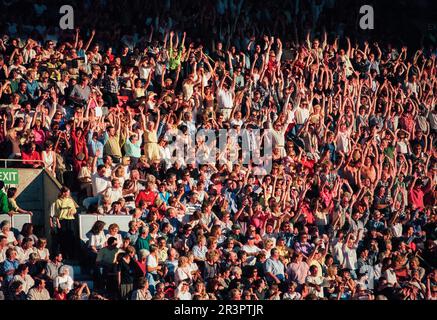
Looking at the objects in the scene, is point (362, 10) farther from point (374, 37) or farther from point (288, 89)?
point (288, 89)

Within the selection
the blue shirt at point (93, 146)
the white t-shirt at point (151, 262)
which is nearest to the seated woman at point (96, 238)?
the white t-shirt at point (151, 262)

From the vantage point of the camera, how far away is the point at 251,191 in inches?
830

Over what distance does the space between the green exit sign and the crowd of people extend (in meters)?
0.29

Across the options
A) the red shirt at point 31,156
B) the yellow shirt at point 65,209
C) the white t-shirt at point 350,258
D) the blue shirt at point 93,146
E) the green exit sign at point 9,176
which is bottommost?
the white t-shirt at point 350,258

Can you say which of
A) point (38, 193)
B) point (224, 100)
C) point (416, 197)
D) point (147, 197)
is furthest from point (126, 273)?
point (416, 197)

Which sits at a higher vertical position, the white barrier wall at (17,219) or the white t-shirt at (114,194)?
the white t-shirt at (114,194)

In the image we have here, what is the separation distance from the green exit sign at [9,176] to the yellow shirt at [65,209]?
2.40ft

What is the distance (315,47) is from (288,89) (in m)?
1.95

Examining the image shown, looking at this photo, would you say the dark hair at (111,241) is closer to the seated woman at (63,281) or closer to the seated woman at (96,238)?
the seated woman at (96,238)

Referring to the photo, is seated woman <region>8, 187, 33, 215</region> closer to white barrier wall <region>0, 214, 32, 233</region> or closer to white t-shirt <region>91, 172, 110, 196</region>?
white barrier wall <region>0, 214, 32, 233</region>

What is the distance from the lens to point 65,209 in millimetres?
19062

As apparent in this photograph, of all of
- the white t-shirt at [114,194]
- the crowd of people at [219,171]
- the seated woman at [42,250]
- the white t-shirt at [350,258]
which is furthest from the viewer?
the white t-shirt at [350,258]

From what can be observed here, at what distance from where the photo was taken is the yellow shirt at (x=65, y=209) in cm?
1903
